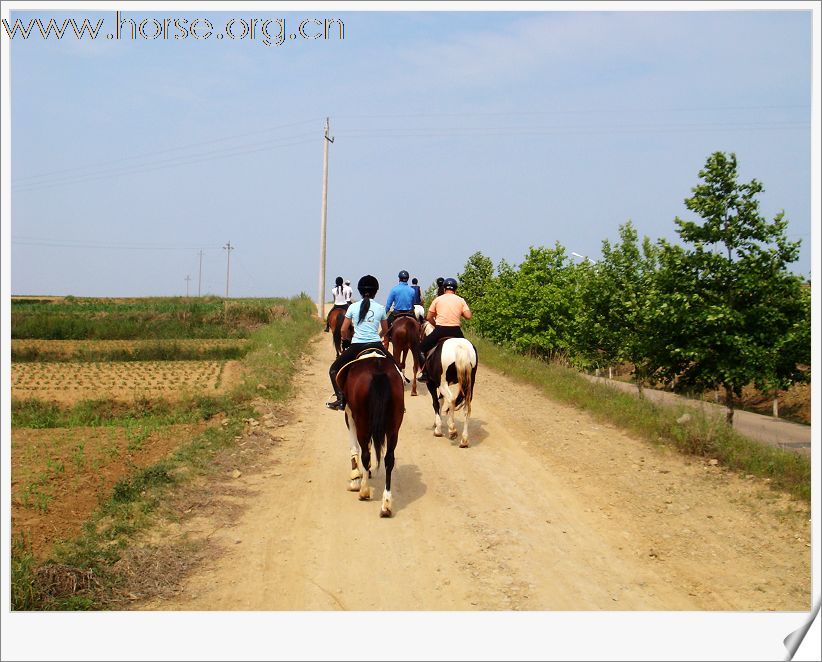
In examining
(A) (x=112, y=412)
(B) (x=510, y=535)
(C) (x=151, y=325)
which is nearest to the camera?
(B) (x=510, y=535)

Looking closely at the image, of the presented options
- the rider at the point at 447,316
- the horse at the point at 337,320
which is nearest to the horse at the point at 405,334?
the rider at the point at 447,316

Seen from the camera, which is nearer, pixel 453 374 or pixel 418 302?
pixel 453 374

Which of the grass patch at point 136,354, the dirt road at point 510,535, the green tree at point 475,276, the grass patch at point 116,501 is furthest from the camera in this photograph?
the green tree at point 475,276

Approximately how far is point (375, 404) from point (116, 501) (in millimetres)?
3421

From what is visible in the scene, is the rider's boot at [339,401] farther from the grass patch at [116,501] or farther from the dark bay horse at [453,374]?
the dark bay horse at [453,374]

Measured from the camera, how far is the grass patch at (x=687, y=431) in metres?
9.51

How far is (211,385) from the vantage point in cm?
2192

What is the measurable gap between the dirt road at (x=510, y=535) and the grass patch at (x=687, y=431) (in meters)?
0.29

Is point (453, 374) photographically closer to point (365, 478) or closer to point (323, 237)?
point (365, 478)

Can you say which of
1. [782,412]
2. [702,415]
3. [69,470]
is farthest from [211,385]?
[782,412]

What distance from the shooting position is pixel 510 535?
25.4 ft

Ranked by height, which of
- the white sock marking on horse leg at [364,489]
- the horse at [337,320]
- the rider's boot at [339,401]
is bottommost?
the white sock marking on horse leg at [364,489]

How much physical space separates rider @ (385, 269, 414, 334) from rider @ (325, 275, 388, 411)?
18.1 ft

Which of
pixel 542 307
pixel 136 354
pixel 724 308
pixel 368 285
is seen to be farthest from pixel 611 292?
pixel 136 354
